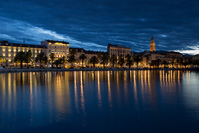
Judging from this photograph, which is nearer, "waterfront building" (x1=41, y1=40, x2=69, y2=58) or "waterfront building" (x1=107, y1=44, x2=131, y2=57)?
"waterfront building" (x1=41, y1=40, x2=69, y2=58)

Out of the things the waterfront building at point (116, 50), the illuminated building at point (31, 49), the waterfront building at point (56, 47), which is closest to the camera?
the illuminated building at point (31, 49)

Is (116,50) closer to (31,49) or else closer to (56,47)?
(56,47)

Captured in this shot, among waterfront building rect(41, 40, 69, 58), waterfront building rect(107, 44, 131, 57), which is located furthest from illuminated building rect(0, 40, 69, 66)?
waterfront building rect(107, 44, 131, 57)

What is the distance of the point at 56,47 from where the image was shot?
124312 millimetres

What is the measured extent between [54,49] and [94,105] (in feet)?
374

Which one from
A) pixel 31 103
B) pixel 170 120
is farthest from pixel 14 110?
pixel 170 120

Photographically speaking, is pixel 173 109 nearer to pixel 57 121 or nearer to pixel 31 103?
pixel 57 121

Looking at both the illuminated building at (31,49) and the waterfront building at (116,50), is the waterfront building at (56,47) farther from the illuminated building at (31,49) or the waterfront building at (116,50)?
the waterfront building at (116,50)

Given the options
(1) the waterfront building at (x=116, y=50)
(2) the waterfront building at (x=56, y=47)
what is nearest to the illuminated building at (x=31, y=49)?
(2) the waterfront building at (x=56, y=47)

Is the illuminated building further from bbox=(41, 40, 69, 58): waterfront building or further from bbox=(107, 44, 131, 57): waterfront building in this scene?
bbox=(107, 44, 131, 57): waterfront building

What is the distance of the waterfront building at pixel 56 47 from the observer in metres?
122

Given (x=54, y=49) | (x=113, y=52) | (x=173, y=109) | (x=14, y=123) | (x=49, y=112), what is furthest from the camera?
(x=113, y=52)

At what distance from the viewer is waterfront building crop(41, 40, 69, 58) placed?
122 m

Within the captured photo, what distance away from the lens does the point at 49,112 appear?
12.1 m
